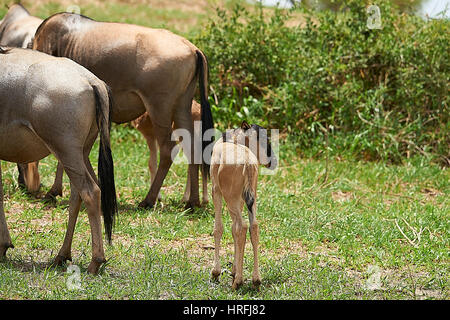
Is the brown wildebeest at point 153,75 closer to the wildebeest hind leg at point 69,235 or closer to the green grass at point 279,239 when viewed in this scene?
the green grass at point 279,239

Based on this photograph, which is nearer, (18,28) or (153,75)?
(153,75)

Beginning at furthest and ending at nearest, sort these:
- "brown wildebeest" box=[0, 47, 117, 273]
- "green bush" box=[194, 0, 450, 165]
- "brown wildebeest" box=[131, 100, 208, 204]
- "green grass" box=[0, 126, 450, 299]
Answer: "green bush" box=[194, 0, 450, 165]
"brown wildebeest" box=[131, 100, 208, 204]
"brown wildebeest" box=[0, 47, 117, 273]
"green grass" box=[0, 126, 450, 299]

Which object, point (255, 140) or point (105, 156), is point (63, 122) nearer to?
point (105, 156)

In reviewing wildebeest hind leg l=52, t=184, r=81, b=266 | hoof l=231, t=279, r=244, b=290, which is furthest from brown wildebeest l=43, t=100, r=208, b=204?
hoof l=231, t=279, r=244, b=290

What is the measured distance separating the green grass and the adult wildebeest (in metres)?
1.58

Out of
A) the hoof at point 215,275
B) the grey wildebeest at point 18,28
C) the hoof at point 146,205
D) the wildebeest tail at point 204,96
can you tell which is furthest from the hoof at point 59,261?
the grey wildebeest at point 18,28

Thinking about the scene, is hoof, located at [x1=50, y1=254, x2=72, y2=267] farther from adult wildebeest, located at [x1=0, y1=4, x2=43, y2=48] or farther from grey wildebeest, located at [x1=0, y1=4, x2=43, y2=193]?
adult wildebeest, located at [x1=0, y1=4, x2=43, y2=48]

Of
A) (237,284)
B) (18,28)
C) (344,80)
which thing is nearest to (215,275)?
(237,284)

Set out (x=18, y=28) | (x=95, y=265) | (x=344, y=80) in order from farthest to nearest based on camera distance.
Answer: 1. (x=344, y=80)
2. (x=18, y=28)
3. (x=95, y=265)

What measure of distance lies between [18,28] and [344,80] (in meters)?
4.72

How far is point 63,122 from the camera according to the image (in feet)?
15.7

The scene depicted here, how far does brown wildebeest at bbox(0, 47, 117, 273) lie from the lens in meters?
4.82

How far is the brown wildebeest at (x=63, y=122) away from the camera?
4820mm
